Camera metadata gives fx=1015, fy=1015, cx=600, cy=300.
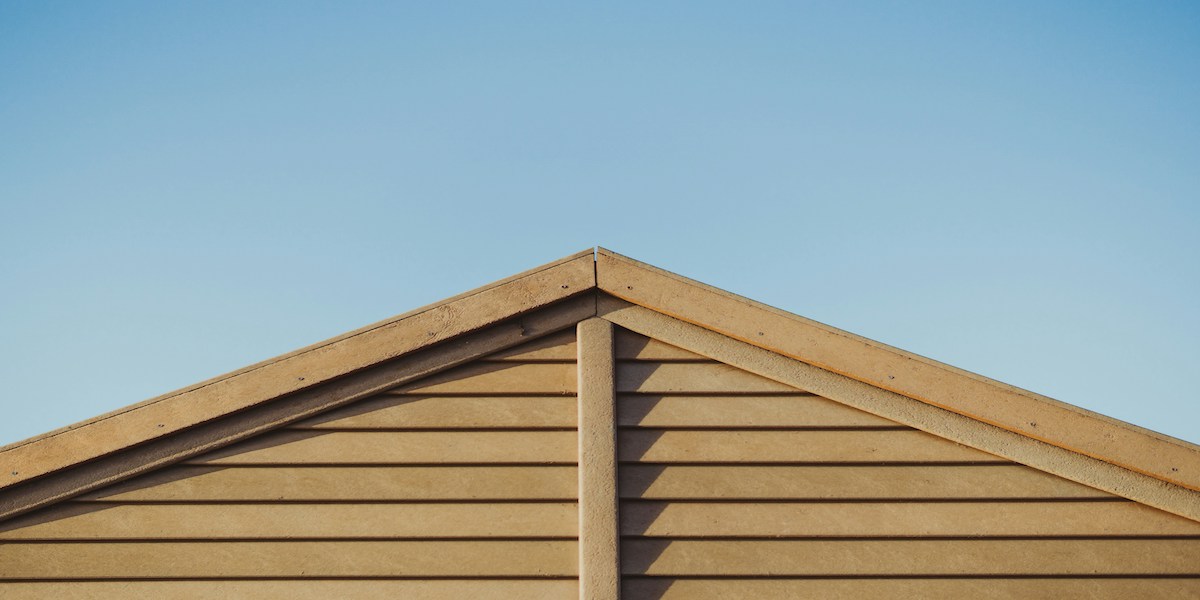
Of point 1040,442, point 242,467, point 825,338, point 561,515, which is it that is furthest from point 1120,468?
point 242,467

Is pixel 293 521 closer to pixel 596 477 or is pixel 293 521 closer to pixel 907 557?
pixel 596 477

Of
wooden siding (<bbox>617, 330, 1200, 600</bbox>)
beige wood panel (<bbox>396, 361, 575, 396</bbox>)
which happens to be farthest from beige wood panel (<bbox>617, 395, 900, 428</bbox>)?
beige wood panel (<bbox>396, 361, 575, 396</bbox>)

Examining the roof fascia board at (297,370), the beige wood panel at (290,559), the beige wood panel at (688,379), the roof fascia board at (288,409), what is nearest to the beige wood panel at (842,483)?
the beige wood panel at (688,379)

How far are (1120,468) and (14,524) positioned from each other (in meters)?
4.43

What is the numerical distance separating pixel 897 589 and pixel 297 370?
2.55 meters

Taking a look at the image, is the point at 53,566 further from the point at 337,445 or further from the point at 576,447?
the point at 576,447

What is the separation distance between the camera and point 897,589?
4.01 meters

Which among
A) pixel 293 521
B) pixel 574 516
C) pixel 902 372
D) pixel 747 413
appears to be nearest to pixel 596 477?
pixel 574 516

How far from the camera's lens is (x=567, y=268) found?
169 inches

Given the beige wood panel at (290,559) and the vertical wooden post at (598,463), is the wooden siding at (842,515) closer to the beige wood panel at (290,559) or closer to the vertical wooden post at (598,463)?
the vertical wooden post at (598,463)

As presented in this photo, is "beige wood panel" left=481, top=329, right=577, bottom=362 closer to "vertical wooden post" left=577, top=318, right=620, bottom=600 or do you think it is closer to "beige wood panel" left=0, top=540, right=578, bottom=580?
"vertical wooden post" left=577, top=318, right=620, bottom=600

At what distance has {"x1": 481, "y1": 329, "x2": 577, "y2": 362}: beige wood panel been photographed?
4270 millimetres

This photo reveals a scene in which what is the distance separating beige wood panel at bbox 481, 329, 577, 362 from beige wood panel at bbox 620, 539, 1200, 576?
815 millimetres

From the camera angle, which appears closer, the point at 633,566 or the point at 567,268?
the point at 633,566
